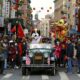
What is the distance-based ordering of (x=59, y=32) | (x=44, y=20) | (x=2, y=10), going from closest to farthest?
(x=59, y=32), (x=2, y=10), (x=44, y=20)

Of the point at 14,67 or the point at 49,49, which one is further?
the point at 14,67

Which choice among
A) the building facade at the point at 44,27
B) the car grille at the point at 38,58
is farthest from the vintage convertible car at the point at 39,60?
the building facade at the point at 44,27

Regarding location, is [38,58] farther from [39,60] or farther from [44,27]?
[44,27]

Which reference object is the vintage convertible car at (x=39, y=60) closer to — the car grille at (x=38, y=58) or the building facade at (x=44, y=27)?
the car grille at (x=38, y=58)

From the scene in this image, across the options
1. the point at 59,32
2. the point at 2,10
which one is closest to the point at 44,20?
the point at 2,10

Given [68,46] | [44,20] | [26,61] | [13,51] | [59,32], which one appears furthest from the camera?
[44,20]

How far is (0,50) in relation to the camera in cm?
2545

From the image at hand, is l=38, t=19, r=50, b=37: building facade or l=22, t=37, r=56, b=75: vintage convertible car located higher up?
l=22, t=37, r=56, b=75: vintage convertible car

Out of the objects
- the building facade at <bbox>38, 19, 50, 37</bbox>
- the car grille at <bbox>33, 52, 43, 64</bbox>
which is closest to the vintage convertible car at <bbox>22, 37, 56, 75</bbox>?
the car grille at <bbox>33, 52, 43, 64</bbox>

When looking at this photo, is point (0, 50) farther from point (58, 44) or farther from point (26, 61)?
point (58, 44)

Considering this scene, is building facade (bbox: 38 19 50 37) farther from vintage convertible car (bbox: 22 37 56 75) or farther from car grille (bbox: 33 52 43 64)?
car grille (bbox: 33 52 43 64)

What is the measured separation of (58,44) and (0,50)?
5503 millimetres

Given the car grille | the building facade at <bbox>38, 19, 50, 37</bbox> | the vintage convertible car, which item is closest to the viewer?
the vintage convertible car

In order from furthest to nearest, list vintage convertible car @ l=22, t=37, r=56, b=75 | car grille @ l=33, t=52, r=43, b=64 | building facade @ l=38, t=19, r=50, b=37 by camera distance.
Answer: building facade @ l=38, t=19, r=50, b=37
car grille @ l=33, t=52, r=43, b=64
vintage convertible car @ l=22, t=37, r=56, b=75
